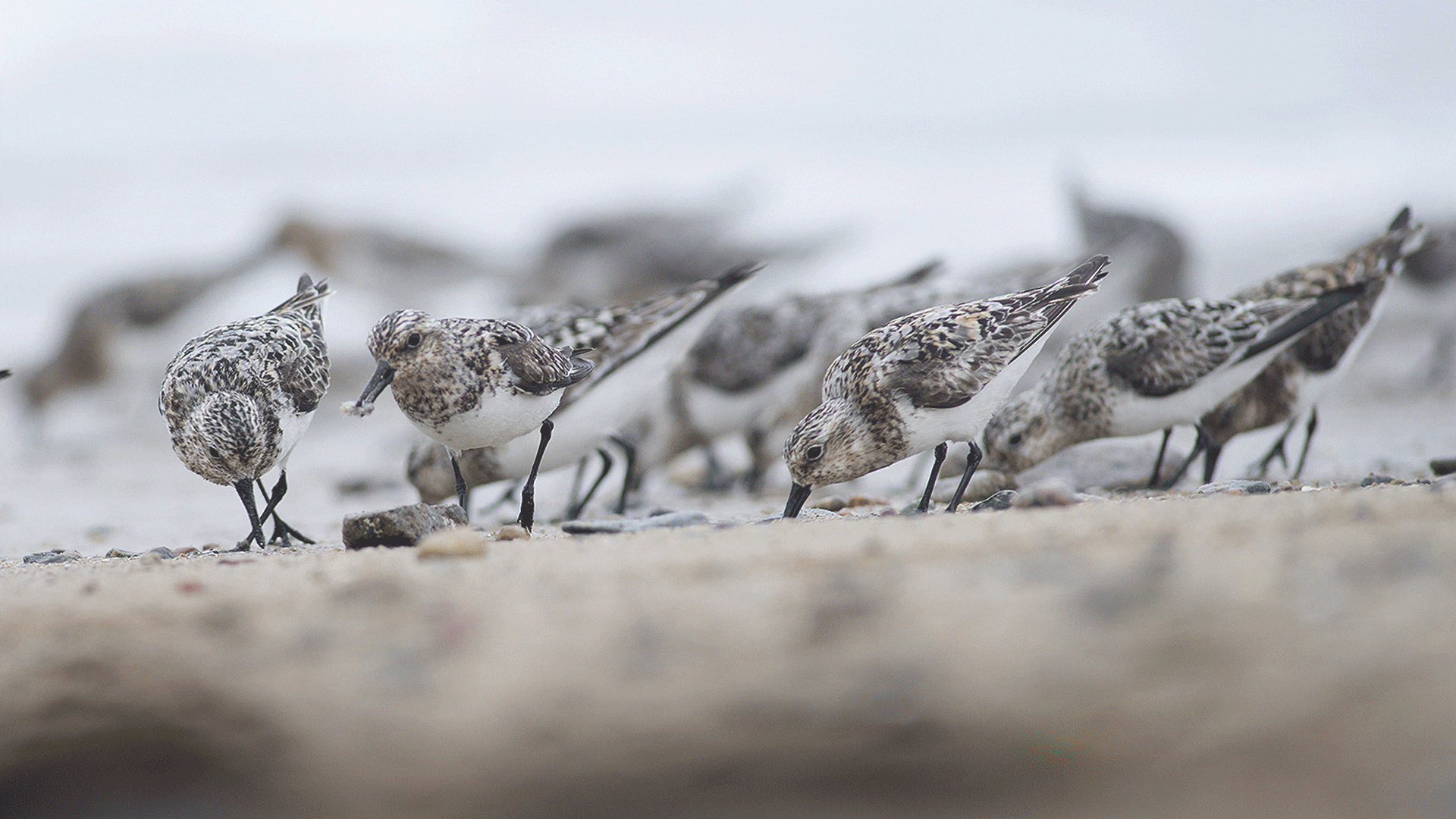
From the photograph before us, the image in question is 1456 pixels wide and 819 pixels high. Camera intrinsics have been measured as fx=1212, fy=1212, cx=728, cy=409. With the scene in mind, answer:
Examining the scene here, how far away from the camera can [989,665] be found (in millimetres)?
2029

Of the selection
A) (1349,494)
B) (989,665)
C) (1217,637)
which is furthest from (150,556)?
(1349,494)

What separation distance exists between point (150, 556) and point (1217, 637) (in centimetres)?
287

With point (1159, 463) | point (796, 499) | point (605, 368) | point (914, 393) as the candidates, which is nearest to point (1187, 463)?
point (1159, 463)

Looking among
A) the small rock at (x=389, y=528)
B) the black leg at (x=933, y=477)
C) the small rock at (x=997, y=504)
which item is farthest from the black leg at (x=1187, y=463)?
the small rock at (x=389, y=528)

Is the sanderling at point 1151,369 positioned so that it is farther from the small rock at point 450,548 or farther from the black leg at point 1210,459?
the small rock at point 450,548

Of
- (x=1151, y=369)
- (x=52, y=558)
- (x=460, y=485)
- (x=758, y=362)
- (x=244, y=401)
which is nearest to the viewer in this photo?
(x=52, y=558)

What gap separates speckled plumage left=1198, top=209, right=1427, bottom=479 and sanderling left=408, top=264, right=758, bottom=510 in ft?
7.65

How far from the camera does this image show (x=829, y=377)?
14.3 feet

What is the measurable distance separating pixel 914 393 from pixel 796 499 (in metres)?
0.53

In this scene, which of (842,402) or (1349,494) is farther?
(842,402)

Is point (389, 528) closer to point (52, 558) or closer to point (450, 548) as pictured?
point (450, 548)

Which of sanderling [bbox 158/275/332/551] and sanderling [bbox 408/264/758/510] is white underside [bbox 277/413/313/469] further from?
sanderling [bbox 408/264/758/510]

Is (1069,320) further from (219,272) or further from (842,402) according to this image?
(219,272)

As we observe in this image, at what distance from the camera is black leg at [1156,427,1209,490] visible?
5.17m
